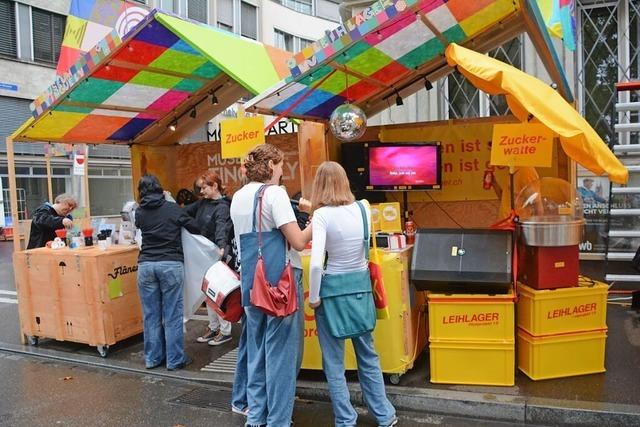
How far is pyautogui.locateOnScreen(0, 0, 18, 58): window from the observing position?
60.4 ft

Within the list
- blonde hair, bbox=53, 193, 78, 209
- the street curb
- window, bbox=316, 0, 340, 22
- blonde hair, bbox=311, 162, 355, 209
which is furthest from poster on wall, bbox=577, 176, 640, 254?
window, bbox=316, 0, 340, 22

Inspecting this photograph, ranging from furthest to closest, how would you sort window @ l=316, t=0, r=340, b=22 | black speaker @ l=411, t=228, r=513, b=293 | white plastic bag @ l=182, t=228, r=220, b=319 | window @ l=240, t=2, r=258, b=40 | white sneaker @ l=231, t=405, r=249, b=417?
window @ l=316, t=0, r=340, b=22
window @ l=240, t=2, r=258, b=40
white plastic bag @ l=182, t=228, r=220, b=319
black speaker @ l=411, t=228, r=513, b=293
white sneaker @ l=231, t=405, r=249, b=417

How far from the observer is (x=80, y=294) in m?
5.79

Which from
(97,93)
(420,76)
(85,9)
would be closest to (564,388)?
(420,76)

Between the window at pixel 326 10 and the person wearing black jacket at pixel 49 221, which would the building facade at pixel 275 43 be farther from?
the person wearing black jacket at pixel 49 221

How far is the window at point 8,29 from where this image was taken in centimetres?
1842

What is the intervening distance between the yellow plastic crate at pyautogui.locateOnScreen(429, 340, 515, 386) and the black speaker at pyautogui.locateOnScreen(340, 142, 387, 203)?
272 cm

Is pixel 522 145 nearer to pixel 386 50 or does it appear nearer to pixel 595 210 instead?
pixel 386 50

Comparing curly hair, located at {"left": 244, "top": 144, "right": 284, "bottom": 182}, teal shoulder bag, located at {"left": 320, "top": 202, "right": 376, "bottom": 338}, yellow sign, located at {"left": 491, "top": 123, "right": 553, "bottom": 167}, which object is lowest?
teal shoulder bag, located at {"left": 320, "top": 202, "right": 376, "bottom": 338}

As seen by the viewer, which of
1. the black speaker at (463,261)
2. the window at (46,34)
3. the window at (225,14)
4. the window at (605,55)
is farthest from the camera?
the window at (225,14)

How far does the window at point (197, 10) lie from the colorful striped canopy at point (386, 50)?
19.1m

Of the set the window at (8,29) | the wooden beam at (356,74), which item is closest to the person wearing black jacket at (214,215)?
the wooden beam at (356,74)

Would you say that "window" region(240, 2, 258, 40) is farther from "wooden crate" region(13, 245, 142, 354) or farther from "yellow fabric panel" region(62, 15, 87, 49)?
"wooden crate" region(13, 245, 142, 354)

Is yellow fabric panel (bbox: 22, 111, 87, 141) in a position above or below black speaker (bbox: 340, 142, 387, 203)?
above
